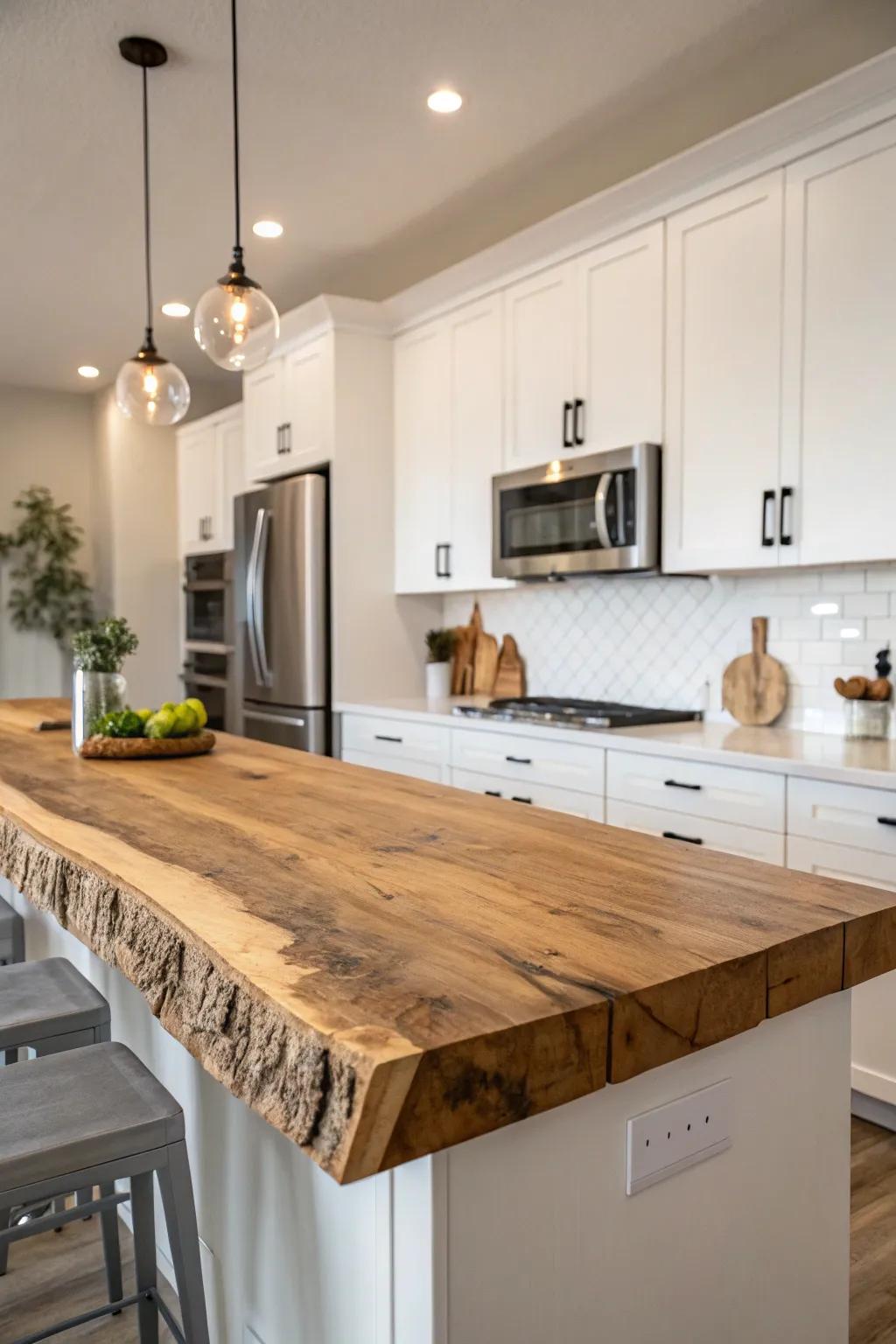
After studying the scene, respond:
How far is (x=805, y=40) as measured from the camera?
2.86 metres

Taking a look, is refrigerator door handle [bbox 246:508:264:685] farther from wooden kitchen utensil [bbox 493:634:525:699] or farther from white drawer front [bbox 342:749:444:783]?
wooden kitchen utensil [bbox 493:634:525:699]

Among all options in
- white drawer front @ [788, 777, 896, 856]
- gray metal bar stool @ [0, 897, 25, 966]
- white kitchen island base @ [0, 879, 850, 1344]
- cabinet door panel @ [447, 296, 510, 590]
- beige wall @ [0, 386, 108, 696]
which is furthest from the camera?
beige wall @ [0, 386, 108, 696]

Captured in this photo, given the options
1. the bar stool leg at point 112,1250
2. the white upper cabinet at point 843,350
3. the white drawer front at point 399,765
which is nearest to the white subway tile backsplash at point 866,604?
the white upper cabinet at point 843,350

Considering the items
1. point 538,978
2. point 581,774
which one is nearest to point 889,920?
point 538,978

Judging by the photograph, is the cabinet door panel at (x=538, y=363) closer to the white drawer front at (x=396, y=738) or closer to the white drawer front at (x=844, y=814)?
the white drawer front at (x=396, y=738)

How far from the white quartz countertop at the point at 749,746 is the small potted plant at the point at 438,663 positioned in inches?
27.5

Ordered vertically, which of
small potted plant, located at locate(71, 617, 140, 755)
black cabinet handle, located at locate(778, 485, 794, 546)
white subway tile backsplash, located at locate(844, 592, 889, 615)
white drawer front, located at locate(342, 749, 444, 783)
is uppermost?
black cabinet handle, located at locate(778, 485, 794, 546)

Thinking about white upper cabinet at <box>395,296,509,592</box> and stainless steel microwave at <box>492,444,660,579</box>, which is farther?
white upper cabinet at <box>395,296,509,592</box>

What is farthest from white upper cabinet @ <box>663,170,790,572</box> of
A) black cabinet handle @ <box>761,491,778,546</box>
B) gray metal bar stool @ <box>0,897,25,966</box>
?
gray metal bar stool @ <box>0,897,25,966</box>

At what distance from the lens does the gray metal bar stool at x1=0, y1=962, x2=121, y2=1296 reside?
1.61 metres

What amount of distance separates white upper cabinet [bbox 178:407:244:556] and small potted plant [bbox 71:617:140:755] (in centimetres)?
343

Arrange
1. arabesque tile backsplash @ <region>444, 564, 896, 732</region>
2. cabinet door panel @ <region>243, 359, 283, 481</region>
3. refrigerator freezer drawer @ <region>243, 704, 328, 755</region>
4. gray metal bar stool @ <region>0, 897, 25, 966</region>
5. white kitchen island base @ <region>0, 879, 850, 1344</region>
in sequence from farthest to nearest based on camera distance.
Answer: cabinet door panel @ <region>243, 359, 283, 481</region>, refrigerator freezer drawer @ <region>243, 704, 328, 755</region>, arabesque tile backsplash @ <region>444, 564, 896, 732</region>, gray metal bar stool @ <region>0, 897, 25, 966</region>, white kitchen island base @ <region>0, 879, 850, 1344</region>

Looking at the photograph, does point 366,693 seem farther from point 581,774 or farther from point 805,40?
point 805,40

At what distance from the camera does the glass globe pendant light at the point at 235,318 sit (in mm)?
2350
